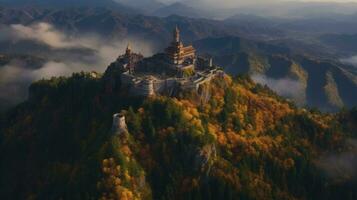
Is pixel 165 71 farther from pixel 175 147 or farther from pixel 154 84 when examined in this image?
pixel 175 147

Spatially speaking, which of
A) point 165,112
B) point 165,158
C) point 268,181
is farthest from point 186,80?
point 268,181

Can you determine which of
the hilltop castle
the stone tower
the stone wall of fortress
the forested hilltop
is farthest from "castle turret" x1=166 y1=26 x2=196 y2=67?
the stone tower

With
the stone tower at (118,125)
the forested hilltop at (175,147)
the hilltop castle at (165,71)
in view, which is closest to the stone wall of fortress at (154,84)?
the hilltop castle at (165,71)

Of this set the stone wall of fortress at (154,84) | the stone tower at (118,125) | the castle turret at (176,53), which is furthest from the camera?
the castle turret at (176,53)

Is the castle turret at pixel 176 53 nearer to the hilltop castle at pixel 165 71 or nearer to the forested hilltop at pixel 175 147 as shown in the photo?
the hilltop castle at pixel 165 71

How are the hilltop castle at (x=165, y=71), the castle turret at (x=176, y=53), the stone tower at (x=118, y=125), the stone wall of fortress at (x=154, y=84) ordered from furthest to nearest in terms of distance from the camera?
the castle turret at (x=176, y=53) < the hilltop castle at (x=165, y=71) < the stone wall of fortress at (x=154, y=84) < the stone tower at (x=118, y=125)

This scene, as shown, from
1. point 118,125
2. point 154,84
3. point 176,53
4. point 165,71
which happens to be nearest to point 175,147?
point 118,125

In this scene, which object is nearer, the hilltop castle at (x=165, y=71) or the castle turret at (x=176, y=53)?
the hilltop castle at (x=165, y=71)

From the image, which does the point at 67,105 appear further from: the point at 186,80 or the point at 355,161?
the point at 355,161
